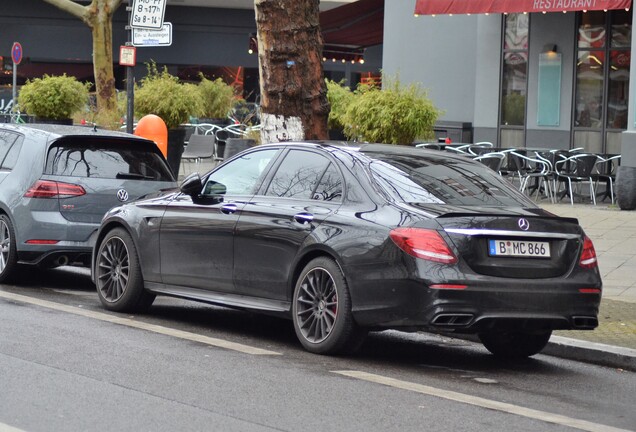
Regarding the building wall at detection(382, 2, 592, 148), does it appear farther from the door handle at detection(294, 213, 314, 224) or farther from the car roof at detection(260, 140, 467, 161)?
the door handle at detection(294, 213, 314, 224)

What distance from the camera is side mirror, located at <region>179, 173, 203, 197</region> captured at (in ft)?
32.7

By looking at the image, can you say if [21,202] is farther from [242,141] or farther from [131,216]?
[242,141]

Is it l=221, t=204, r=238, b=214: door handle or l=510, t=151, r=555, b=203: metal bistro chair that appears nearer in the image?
l=221, t=204, r=238, b=214: door handle

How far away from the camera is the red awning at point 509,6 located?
21.6 m

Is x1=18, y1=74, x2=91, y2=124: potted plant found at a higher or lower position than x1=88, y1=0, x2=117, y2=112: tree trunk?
lower

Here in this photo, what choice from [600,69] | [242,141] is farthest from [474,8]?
[242,141]

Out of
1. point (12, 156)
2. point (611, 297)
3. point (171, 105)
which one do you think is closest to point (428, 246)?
point (611, 297)

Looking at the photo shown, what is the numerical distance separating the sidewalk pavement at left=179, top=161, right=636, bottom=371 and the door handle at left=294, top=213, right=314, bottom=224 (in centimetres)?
215

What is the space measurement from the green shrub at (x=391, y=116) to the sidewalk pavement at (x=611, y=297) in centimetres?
248

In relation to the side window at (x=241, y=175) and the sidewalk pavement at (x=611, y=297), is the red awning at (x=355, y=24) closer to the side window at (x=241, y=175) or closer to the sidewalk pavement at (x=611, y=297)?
the sidewalk pavement at (x=611, y=297)

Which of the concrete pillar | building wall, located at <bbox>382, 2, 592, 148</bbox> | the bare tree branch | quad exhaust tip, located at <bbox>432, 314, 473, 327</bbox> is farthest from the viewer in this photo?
the bare tree branch

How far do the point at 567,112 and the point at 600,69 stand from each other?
1.06 metres

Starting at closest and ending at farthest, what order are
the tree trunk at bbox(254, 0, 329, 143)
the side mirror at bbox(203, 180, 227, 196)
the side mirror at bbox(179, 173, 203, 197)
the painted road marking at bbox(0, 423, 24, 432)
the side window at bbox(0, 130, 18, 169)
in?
the painted road marking at bbox(0, 423, 24, 432) → the side mirror at bbox(203, 180, 227, 196) → the side mirror at bbox(179, 173, 203, 197) → the side window at bbox(0, 130, 18, 169) → the tree trunk at bbox(254, 0, 329, 143)

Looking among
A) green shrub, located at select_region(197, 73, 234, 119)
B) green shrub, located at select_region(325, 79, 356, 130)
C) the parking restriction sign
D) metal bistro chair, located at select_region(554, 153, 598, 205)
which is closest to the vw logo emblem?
the parking restriction sign
